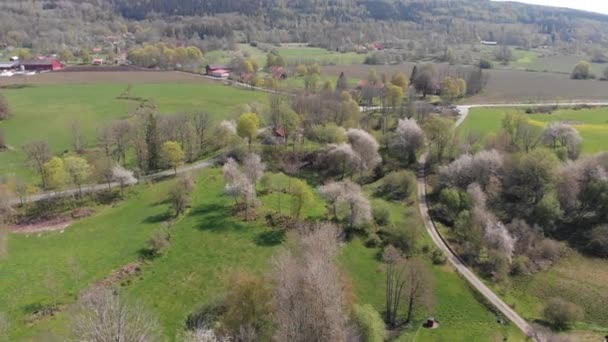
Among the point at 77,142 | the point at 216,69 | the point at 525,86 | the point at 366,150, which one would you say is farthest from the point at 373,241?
the point at 216,69

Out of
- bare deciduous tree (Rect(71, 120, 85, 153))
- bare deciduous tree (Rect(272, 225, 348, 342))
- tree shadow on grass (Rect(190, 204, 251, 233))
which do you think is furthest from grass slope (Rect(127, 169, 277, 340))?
bare deciduous tree (Rect(71, 120, 85, 153))

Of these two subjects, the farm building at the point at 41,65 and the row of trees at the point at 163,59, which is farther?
the row of trees at the point at 163,59

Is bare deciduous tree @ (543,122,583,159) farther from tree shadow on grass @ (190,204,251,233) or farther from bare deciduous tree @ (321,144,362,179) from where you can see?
tree shadow on grass @ (190,204,251,233)

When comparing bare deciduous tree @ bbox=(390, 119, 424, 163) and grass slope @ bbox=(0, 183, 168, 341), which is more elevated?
bare deciduous tree @ bbox=(390, 119, 424, 163)

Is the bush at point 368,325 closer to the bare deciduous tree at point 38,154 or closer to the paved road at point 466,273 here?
the paved road at point 466,273

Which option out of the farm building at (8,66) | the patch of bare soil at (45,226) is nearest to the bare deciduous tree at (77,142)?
the patch of bare soil at (45,226)

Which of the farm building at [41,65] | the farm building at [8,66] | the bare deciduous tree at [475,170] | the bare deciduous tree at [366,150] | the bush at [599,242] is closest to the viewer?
the bush at [599,242]
